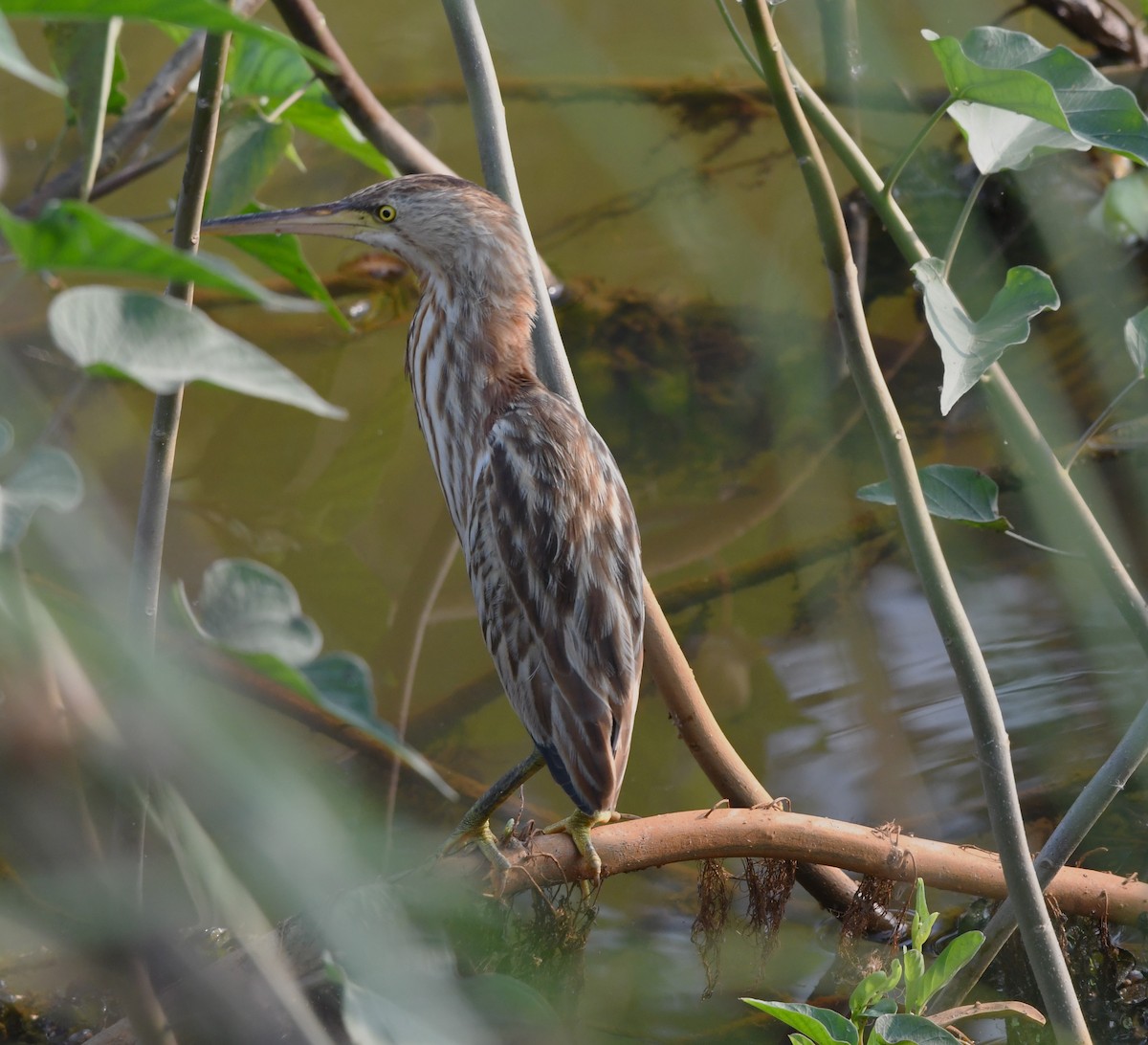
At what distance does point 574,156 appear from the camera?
3.69 m

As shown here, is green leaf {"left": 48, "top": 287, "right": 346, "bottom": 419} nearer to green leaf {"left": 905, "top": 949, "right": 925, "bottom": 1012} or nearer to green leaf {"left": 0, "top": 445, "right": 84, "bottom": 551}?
green leaf {"left": 0, "top": 445, "right": 84, "bottom": 551}

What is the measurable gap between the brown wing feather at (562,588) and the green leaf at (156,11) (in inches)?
46.3

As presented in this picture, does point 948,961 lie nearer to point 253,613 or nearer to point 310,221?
point 253,613

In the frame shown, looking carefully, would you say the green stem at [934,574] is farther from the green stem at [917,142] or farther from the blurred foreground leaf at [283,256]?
the blurred foreground leaf at [283,256]

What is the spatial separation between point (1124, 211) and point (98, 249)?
8.87 ft

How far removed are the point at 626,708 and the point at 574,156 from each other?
2.55m

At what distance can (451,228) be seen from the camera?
1.76 metres

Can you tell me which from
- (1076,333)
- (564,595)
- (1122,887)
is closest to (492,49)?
(1076,333)

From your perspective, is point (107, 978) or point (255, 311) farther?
point (255, 311)

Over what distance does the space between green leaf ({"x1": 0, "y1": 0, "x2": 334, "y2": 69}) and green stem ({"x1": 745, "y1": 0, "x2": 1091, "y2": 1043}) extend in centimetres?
75

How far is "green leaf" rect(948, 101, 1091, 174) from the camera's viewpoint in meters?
1.10

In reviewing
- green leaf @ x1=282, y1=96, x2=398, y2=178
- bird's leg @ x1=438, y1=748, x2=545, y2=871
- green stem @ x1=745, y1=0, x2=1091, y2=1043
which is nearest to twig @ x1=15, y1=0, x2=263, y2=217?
green leaf @ x1=282, y1=96, x2=398, y2=178

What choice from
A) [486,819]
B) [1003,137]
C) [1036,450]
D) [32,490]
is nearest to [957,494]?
[1036,450]

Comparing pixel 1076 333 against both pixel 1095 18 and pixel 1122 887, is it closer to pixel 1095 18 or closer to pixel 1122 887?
pixel 1095 18
